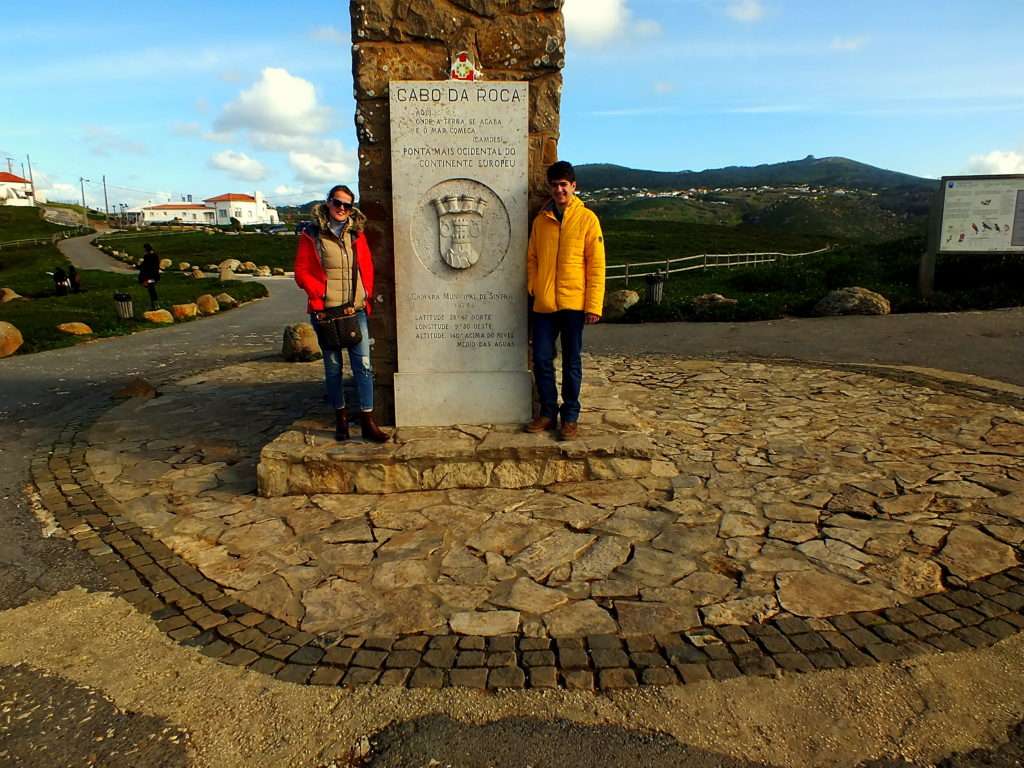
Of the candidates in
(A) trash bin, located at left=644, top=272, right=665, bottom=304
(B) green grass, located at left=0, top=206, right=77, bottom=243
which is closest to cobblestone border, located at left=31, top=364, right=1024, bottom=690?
(A) trash bin, located at left=644, top=272, right=665, bottom=304

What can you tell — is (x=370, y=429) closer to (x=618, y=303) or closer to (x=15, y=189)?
(x=618, y=303)

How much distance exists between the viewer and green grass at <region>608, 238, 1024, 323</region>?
41.8 feet

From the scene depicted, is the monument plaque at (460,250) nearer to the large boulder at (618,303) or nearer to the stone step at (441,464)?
the stone step at (441,464)

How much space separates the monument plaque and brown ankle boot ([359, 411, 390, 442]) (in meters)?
0.36

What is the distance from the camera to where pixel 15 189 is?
11038 centimetres

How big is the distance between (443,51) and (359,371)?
241cm

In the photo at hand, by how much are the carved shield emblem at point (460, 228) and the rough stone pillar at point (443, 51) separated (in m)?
0.42

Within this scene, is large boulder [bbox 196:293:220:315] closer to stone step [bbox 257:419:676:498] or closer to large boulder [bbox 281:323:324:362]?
large boulder [bbox 281:323:324:362]

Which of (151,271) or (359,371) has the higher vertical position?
(151,271)

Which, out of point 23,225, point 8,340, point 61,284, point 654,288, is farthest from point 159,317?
point 23,225

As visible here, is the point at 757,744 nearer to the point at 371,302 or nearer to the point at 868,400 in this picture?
the point at 371,302

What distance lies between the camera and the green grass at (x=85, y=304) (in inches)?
517

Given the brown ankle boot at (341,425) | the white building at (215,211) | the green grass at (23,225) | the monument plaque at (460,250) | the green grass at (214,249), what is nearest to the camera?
the monument plaque at (460,250)

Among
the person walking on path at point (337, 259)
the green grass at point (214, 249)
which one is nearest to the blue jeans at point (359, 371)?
the person walking on path at point (337, 259)
